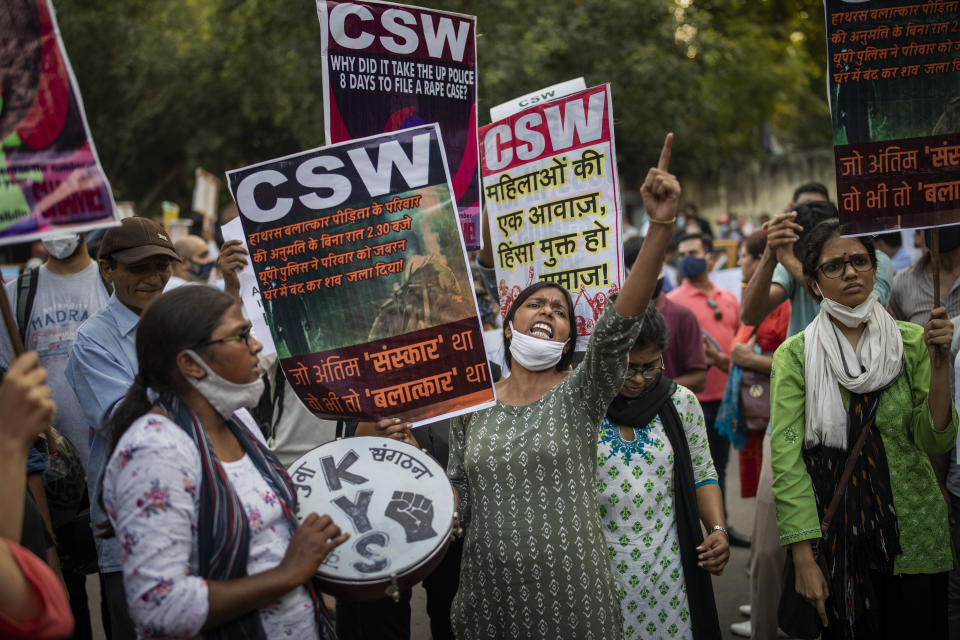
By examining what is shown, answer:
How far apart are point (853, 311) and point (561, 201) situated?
4.52 ft

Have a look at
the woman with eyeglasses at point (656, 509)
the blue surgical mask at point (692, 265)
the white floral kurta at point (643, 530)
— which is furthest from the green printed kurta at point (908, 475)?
the blue surgical mask at point (692, 265)

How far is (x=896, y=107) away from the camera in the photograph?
12.1ft

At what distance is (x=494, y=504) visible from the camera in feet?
10.6

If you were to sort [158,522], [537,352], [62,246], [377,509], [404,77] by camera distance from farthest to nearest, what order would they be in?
[62,246]
[404,77]
[537,352]
[377,509]
[158,522]

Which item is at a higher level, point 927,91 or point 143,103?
point 143,103

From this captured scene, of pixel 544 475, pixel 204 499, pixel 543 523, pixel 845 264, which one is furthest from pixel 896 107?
pixel 204 499

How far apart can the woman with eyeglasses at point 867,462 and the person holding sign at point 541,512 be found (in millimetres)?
887

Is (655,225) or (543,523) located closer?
(655,225)

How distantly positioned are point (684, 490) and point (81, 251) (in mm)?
3391

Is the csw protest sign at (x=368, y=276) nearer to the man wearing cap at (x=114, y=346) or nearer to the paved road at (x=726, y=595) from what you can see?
the man wearing cap at (x=114, y=346)

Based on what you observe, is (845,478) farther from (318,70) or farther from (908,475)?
(318,70)

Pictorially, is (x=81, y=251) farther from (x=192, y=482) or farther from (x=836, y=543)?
(x=836, y=543)

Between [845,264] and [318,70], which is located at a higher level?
[318,70]

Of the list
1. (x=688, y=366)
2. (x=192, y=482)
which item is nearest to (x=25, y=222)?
(x=192, y=482)
